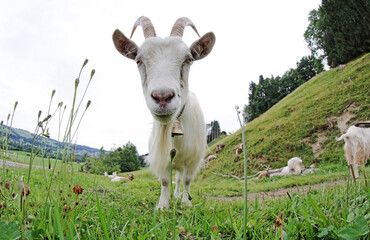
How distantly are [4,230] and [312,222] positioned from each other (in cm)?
175

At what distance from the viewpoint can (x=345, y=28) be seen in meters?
27.2

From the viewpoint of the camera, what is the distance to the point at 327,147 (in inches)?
489

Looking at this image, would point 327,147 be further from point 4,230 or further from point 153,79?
point 4,230

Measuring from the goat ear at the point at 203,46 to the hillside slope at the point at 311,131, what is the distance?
9.24 m

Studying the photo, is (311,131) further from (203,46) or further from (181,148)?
(203,46)

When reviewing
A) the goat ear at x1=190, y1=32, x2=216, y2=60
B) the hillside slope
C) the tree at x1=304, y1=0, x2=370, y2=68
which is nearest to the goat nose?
the goat ear at x1=190, y1=32, x2=216, y2=60

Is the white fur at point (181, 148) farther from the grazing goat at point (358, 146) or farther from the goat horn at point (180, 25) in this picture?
the grazing goat at point (358, 146)

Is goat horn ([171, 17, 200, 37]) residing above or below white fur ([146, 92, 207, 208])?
above

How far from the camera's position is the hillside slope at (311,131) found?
12734 millimetres

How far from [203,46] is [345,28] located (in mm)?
32235

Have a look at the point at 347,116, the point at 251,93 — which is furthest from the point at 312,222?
the point at 251,93

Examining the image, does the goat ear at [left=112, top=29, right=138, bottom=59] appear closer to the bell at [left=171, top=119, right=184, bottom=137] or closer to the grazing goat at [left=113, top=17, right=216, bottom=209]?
the grazing goat at [left=113, top=17, right=216, bottom=209]

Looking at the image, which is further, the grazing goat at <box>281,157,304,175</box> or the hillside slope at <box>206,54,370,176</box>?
the hillside slope at <box>206,54,370,176</box>

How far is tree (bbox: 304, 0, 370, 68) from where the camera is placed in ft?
84.6
